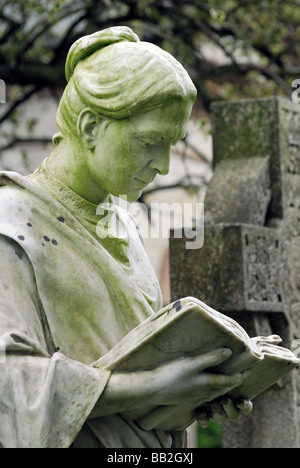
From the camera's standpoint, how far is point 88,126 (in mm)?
3383

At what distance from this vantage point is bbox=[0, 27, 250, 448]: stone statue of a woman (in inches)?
120

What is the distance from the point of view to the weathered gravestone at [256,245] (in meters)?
5.82

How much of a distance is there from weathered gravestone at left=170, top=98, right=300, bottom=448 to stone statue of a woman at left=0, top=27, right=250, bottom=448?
2.26 metres

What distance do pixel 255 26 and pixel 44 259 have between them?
752 cm

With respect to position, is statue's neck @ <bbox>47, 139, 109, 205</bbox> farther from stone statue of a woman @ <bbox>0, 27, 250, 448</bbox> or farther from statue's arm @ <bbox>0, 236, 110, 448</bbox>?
statue's arm @ <bbox>0, 236, 110, 448</bbox>

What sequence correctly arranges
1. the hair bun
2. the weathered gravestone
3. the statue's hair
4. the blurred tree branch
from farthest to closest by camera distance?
the blurred tree branch
the weathered gravestone
the hair bun
the statue's hair

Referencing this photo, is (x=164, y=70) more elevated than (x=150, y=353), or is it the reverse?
(x=164, y=70)

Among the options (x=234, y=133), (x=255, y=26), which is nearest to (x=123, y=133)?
(x=234, y=133)

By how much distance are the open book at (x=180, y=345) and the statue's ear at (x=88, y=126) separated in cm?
59

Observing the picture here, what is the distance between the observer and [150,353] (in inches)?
122

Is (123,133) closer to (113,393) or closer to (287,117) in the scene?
(113,393)

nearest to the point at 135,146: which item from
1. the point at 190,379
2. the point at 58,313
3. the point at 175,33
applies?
the point at 58,313

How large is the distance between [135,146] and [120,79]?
0.65 feet

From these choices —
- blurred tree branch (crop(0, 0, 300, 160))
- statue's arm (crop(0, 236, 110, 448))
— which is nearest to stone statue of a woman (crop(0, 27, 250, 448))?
statue's arm (crop(0, 236, 110, 448))
